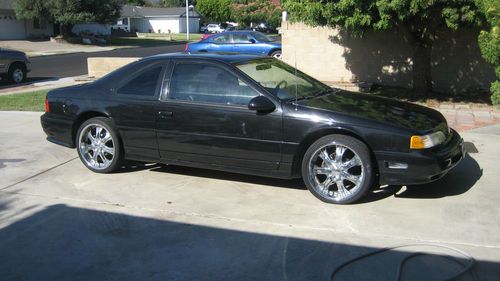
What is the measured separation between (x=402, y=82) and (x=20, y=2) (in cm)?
3898

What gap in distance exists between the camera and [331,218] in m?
5.07

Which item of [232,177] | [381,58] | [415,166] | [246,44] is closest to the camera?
[415,166]

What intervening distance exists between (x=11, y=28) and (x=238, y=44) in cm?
3404

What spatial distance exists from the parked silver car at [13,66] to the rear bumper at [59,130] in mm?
12048

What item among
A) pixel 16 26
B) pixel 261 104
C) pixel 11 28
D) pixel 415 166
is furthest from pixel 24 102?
pixel 16 26

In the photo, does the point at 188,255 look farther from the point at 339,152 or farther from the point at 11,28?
the point at 11,28

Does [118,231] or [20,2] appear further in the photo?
[20,2]

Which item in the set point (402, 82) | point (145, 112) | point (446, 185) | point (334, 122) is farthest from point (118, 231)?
point (402, 82)

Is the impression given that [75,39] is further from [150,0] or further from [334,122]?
[150,0]

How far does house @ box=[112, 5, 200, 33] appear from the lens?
8381 cm

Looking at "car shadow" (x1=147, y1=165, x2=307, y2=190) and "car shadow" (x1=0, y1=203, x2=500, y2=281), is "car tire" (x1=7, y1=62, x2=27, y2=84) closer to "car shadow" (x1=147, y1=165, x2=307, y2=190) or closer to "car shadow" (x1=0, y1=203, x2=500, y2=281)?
"car shadow" (x1=147, y1=165, x2=307, y2=190)

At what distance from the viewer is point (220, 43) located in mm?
21828

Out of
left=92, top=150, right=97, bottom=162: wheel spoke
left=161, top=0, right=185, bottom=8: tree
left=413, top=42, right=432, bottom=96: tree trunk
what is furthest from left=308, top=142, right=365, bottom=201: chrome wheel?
left=161, top=0, right=185, bottom=8: tree

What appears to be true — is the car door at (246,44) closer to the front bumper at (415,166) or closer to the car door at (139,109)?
the car door at (139,109)
